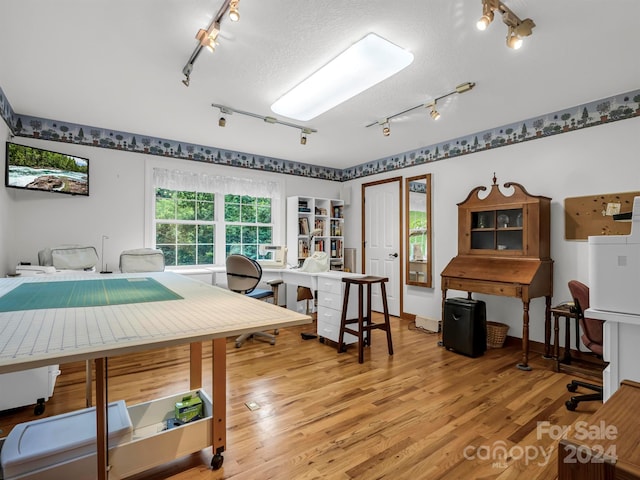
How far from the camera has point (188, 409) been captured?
1.68 m

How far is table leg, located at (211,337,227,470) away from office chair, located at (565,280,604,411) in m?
2.22

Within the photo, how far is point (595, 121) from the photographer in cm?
309

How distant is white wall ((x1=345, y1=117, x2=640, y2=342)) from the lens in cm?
299

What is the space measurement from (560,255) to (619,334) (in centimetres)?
196

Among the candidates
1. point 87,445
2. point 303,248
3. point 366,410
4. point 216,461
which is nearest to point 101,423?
point 87,445

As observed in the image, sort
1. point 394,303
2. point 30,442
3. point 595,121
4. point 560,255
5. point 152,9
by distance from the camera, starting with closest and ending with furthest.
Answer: point 30,442, point 152,9, point 595,121, point 560,255, point 394,303

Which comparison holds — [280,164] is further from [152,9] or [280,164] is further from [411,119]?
[152,9]

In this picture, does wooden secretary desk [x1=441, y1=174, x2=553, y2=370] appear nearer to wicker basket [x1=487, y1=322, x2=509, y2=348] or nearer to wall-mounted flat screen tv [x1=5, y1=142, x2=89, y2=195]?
wicker basket [x1=487, y1=322, x2=509, y2=348]

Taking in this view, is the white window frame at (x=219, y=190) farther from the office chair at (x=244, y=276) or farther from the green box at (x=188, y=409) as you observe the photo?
the green box at (x=188, y=409)

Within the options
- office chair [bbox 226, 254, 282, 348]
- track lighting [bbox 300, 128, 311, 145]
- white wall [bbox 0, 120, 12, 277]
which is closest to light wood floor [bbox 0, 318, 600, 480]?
office chair [bbox 226, 254, 282, 348]

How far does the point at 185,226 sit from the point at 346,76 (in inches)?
121

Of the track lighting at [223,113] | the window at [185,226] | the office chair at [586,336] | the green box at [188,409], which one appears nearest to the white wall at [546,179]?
the office chair at [586,336]

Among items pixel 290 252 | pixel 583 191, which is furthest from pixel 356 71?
pixel 290 252

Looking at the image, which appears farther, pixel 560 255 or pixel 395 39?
pixel 560 255
